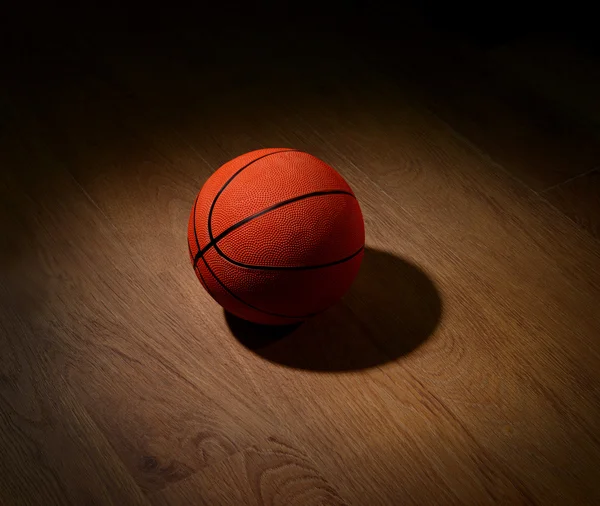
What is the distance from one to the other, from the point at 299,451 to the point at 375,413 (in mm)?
177

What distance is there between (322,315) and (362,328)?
0.10m

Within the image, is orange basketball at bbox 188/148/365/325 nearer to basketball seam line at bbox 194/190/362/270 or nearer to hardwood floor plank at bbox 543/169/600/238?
basketball seam line at bbox 194/190/362/270

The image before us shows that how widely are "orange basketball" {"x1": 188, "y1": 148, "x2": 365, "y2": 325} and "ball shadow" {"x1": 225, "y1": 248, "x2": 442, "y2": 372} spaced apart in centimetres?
12

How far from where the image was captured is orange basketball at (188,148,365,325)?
141 cm

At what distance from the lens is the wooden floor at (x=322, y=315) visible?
1.43 m

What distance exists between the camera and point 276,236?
1.41 metres

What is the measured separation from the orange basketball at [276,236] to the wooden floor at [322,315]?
186 millimetres

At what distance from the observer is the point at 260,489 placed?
138 cm

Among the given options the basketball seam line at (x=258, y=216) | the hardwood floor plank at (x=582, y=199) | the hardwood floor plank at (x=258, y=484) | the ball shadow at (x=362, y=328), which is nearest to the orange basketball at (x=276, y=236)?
the basketball seam line at (x=258, y=216)

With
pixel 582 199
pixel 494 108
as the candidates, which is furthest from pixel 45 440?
pixel 494 108

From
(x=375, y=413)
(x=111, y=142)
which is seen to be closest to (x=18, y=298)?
(x=111, y=142)

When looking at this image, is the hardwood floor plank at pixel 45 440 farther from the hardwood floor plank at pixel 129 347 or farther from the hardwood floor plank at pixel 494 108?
the hardwood floor plank at pixel 494 108

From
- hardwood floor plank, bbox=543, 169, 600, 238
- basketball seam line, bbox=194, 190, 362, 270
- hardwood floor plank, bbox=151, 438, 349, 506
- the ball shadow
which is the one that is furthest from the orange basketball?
hardwood floor plank, bbox=543, 169, 600, 238

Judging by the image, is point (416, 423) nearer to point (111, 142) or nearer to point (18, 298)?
point (18, 298)
